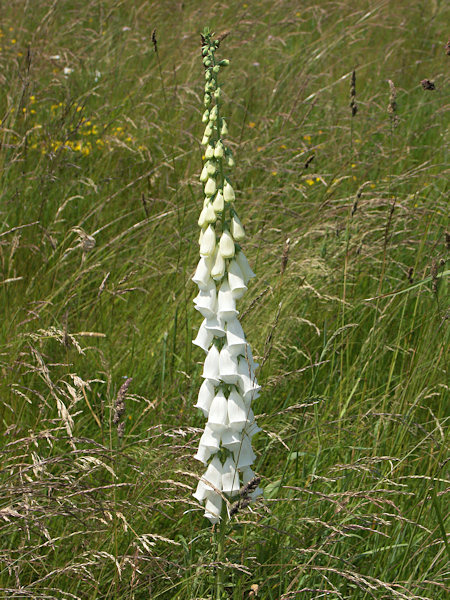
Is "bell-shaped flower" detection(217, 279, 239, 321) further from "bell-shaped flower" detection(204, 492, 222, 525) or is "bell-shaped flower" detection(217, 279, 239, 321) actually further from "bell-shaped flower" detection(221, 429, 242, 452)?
"bell-shaped flower" detection(204, 492, 222, 525)

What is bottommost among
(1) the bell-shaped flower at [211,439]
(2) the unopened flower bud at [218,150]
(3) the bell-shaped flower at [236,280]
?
(1) the bell-shaped flower at [211,439]

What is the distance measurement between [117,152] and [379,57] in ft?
10.1

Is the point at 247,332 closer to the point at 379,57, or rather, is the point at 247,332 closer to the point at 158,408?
the point at 158,408

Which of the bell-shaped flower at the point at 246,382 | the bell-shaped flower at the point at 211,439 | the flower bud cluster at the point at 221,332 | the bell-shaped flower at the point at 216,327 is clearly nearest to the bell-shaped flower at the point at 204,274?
the flower bud cluster at the point at 221,332

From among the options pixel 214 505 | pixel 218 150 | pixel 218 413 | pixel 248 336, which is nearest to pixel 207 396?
pixel 218 413

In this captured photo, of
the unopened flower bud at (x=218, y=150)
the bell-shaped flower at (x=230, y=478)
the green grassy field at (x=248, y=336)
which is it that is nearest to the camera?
the unopened flower bud at (x=218, y=150)

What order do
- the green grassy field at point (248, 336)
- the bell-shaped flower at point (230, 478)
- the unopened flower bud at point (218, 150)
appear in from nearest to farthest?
the unopened flower bud at point (218, 150) → the bell-shaped flower at point (230, 478) → the green grassy field at point (248, 336)

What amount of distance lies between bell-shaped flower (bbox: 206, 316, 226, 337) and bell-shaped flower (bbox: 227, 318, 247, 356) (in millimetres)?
17

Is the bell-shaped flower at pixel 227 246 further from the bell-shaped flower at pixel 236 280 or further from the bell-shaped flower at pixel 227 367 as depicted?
the bell-shaped flower at pixel 227 367

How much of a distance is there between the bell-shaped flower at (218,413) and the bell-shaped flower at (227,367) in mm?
62

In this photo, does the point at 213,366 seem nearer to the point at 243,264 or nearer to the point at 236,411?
the point at 236,411

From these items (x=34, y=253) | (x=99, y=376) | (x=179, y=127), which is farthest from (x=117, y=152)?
(x=99, y=376)

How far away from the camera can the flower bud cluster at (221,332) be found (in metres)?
1.75

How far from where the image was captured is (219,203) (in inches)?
68.8
